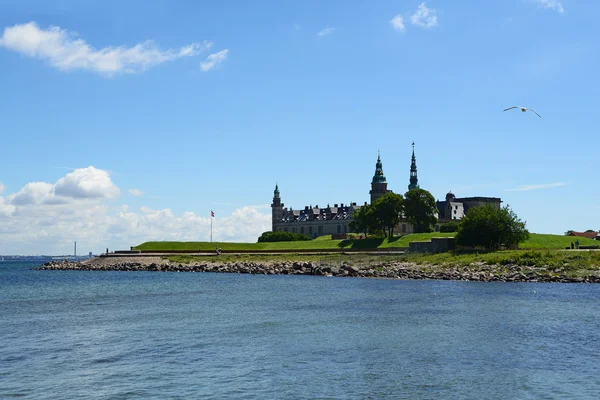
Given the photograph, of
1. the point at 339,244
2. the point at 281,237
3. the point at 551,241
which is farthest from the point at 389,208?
the point at 281,237

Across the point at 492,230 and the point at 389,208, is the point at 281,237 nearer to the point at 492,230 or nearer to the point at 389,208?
the point at 389,208

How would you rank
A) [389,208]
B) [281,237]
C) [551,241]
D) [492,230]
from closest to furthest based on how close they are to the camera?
[492,230] < [551,241] < [389,208] < [281,237]

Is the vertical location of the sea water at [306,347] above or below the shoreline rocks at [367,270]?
below

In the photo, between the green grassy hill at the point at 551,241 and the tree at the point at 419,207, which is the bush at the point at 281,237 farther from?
the green grassy hill at the point at 551,241

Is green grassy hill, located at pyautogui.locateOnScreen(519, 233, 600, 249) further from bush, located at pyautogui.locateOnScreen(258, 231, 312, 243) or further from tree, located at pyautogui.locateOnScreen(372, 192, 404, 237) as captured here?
bush, located at pyautogui.locateOnScreen(258, 231, 312, 243)

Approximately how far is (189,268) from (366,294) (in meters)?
54.4

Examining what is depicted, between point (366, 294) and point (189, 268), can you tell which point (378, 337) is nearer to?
point (366, 294)

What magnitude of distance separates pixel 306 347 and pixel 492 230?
67815 millimetres

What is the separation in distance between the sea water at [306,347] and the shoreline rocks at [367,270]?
15.5 metres

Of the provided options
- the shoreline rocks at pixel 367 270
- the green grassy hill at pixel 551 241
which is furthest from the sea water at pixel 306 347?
the green grassy hill at pixel 551 241

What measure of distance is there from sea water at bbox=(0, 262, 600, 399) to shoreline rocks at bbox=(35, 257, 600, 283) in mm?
15514

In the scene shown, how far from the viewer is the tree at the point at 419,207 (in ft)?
452

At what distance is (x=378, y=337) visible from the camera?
29844 millimetres

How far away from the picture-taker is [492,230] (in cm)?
8994
